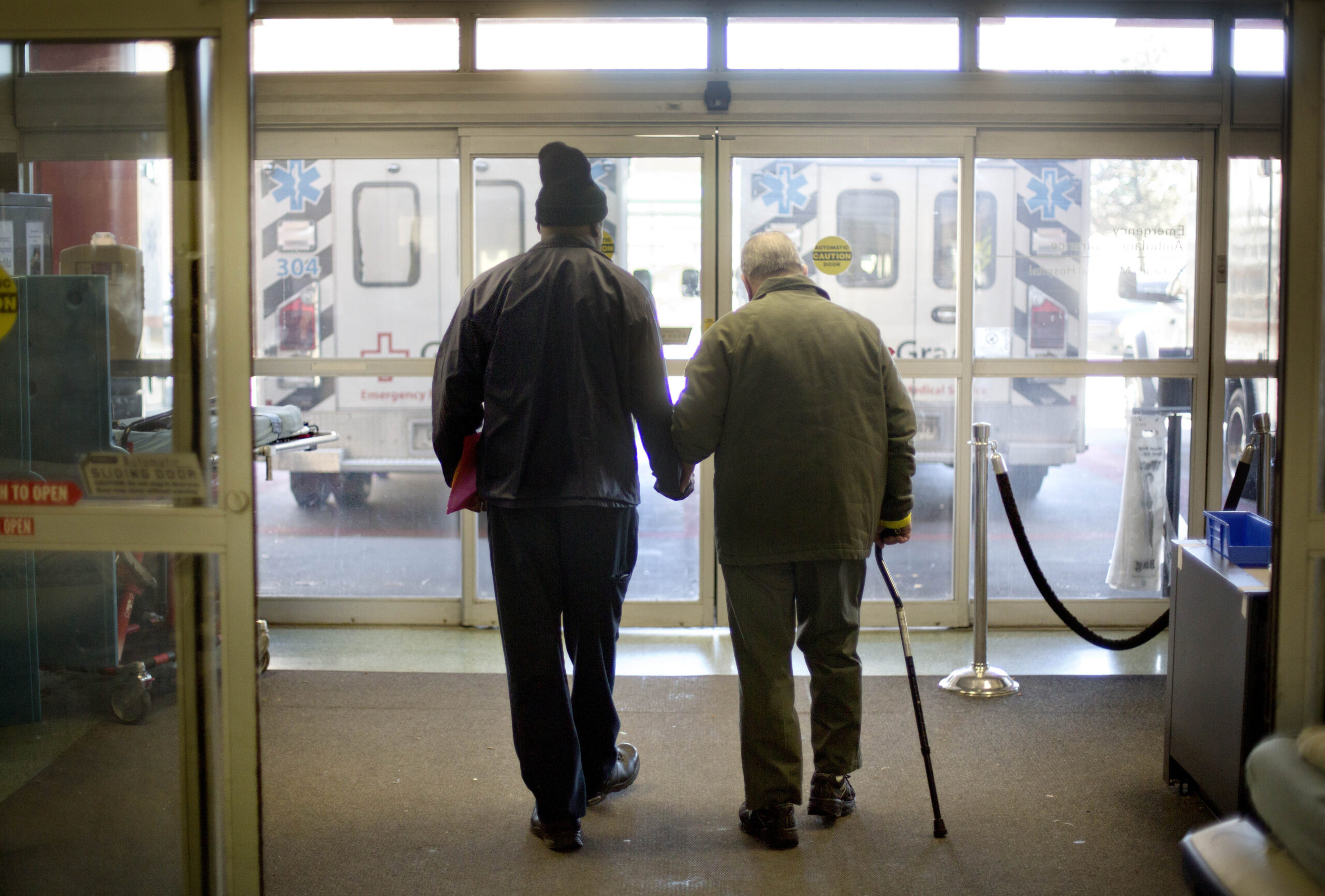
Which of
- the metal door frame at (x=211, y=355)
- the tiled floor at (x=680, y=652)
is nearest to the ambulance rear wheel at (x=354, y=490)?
the tiled floor at (x=680, y=652)

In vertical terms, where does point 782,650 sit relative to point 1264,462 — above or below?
below

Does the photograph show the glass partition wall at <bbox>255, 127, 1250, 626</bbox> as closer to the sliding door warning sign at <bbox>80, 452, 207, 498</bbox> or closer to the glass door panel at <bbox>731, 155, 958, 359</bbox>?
the glass door panel at <bbox>731, 155, 958, 359</bbox>

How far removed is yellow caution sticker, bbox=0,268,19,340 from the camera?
2.15 metres

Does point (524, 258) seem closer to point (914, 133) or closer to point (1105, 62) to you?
point (914, 133)

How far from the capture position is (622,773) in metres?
3.37

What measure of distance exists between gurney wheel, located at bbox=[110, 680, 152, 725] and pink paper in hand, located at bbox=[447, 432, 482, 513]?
882mm

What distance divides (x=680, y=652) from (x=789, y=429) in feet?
7.16

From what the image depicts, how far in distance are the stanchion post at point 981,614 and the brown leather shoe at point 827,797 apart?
1267 mm

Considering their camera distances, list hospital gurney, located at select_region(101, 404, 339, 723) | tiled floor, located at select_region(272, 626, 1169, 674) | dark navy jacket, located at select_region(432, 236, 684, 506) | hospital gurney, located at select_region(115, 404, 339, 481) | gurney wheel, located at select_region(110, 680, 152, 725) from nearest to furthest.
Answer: hospital gurney, located at select_region(101, 404, 339, 723) → gurney wheel, located at select_region(110, 680, 152, 725) → dark navy jacket, located at select_region(432, 236, 684, 506) → hospital gurney, located at select_region(115, 404, 339, 481) → tiled floor, located at select_region(272, 626, 1169, 674)

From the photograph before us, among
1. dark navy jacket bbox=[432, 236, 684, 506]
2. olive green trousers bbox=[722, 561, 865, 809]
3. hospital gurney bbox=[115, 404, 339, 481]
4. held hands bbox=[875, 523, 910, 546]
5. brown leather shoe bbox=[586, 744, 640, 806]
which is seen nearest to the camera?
dark navy jacket bbox=[432, 236, 684, 506]

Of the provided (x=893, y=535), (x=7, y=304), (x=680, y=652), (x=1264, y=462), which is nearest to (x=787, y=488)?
(x=893, y=535)

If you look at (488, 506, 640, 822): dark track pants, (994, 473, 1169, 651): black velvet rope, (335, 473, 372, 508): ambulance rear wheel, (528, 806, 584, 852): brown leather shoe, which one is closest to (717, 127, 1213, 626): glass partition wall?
(994, 473, 1169, 651): black velvet rope

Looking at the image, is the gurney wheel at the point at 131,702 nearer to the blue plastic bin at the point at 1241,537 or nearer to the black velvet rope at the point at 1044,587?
the blue plastic bin at the point at 1241,537

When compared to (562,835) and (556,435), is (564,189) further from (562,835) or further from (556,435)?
(562,835)
